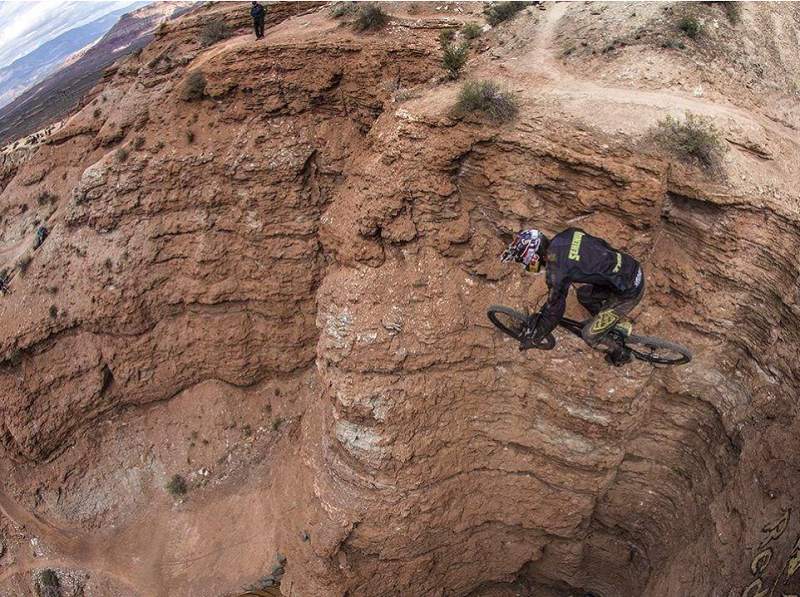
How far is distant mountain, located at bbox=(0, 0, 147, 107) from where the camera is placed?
160 meters

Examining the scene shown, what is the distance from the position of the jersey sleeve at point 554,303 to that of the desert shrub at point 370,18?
10.0 m

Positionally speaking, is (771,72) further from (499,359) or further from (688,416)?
(499,359)

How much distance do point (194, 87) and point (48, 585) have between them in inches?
623

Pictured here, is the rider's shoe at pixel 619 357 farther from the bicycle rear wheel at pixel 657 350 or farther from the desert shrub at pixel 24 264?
the desert shrub at pixel 24 264

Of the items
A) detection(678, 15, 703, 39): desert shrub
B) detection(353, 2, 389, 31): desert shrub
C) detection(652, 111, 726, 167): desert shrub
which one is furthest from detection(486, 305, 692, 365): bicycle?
detection(353, 2, 389, 31): desert shrub

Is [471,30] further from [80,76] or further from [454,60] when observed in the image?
[80,76]

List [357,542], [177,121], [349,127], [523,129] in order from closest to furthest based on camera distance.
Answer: [523,129]
[357,542]
[349,127]
[177,121]

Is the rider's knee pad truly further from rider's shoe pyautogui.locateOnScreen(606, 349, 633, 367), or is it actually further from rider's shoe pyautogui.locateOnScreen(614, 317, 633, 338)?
rider's shoe pyautogui.locateOnScreen(606, 349, 633, 367)

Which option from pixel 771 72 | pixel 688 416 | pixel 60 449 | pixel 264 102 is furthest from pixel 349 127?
pixel 60 449

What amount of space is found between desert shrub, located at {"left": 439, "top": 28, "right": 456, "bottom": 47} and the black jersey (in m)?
7.92

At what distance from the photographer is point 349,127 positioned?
14547 millimetres

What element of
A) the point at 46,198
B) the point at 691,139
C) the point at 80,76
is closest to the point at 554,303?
the point at 691,139

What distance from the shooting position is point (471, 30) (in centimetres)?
1304

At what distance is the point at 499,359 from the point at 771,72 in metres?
9.24
